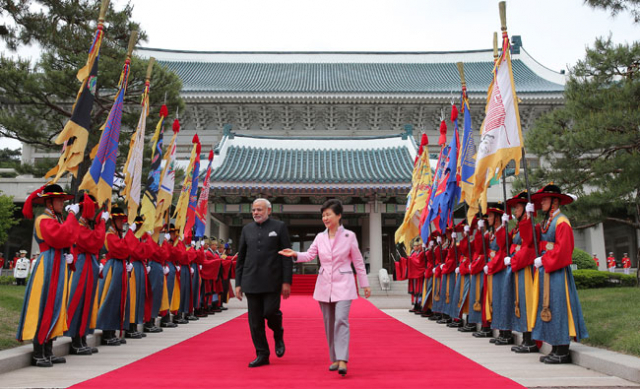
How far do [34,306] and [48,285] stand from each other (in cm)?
20

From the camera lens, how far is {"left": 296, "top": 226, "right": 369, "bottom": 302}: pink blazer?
3814 millimetres

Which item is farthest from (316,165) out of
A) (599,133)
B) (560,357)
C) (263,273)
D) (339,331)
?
(339,331)

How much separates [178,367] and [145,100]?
4.42m

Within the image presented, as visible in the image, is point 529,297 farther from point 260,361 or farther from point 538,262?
point 260,361

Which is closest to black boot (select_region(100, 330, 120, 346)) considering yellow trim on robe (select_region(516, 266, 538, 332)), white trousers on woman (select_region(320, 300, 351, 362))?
white trousers on woman (select_region(320, 300, 351, 362))

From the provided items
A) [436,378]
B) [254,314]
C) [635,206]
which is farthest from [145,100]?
[635,206]

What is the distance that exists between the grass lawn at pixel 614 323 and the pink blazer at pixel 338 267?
2.49 metres

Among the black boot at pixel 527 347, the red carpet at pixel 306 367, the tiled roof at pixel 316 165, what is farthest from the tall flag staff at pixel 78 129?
the tiled roof at pixel 316 165

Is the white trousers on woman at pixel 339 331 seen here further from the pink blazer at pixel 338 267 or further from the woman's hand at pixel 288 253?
the woman's hand at pixel 288 253

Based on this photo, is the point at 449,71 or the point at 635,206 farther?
the point at 449,71

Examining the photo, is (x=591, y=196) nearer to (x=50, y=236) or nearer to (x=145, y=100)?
(x=145, y=100)

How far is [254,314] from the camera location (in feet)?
13.7

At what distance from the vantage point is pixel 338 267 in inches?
154

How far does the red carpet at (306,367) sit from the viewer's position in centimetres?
331
